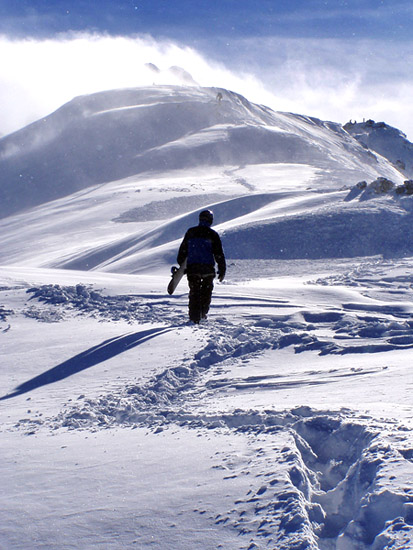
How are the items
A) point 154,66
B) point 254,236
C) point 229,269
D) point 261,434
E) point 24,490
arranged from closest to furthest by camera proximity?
point 24,490
point 261,434
point 229,269
point 254,236
point 154,66

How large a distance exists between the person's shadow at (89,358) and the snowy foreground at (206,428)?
25 millimetres

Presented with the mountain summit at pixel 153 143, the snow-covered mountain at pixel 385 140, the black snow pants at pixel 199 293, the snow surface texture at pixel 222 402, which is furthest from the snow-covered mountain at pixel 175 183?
the snow-covered mountain at pixel 385 140

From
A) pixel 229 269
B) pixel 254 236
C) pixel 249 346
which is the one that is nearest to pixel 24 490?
pixel 249 346

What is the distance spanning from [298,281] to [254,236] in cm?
648

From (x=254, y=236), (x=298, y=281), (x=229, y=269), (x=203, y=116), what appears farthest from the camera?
(x=203, y=116)

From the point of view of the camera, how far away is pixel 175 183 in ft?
144

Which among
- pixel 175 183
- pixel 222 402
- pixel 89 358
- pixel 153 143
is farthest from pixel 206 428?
pixel 153 143

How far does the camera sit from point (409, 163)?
5094 inches

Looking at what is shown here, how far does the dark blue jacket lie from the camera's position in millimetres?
7359

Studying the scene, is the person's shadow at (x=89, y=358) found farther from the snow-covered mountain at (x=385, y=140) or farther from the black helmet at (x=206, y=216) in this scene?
the snow-covered mountain at (x=385, y=140)

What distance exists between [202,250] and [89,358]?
6.18 feet

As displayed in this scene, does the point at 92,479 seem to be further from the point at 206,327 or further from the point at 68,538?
the point at 206,327

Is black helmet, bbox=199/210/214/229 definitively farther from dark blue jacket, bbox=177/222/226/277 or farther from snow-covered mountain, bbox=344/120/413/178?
snow-covered mountain, bbox=344/120/413/178

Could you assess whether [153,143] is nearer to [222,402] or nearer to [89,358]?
[89,358]
